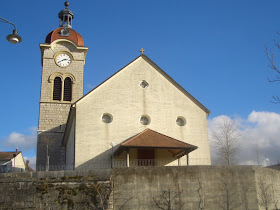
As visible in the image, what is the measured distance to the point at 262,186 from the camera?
2017 centimetres

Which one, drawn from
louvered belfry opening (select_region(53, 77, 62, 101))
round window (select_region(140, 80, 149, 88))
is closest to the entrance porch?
round window (select_region(140, 80, 149, 88))

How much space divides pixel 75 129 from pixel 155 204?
820 centimetres

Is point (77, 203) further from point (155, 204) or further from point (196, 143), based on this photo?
point (196, 143)

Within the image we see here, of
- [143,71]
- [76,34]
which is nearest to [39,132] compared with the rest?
[76,34]

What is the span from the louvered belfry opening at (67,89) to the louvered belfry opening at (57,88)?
2.04 feet

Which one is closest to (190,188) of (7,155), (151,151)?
(151,151)

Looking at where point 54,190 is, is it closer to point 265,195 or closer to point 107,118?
point 107,118

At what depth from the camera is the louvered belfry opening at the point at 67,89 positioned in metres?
37.6

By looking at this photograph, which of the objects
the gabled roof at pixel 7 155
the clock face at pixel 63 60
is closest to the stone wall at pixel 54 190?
the clock face at pixel 63 60

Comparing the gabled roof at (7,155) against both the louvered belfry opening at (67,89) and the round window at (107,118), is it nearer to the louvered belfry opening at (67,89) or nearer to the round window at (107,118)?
the louvered belfry opening at (67,89)

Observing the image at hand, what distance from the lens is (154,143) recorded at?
21406 mm

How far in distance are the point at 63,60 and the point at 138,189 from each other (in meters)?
25.2

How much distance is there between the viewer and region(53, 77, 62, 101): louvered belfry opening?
3731 centimetres

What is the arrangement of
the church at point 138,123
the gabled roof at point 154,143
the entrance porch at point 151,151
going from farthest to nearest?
the church at point 138,123
the entrance porch at point 151,151
the gabled roof at point 154,143
